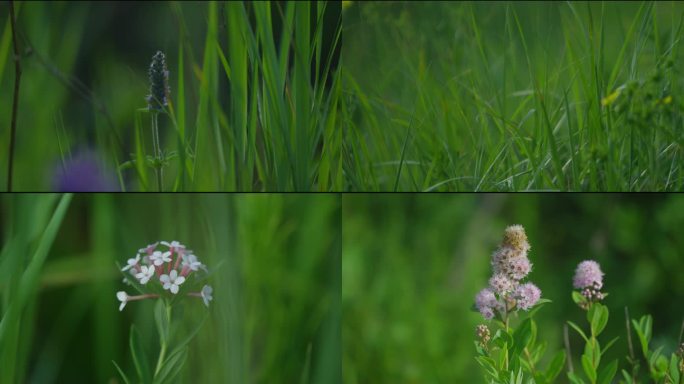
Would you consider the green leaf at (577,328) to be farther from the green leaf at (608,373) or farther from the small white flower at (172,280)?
the small white flower at (172,280)

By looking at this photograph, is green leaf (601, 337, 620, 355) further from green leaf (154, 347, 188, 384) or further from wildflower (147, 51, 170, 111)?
wildflower (147, 51, 170, 111)

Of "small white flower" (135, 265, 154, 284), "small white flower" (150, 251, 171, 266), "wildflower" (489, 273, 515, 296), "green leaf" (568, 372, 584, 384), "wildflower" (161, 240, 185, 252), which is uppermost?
"wildflower" (161, 240, 185, 252)

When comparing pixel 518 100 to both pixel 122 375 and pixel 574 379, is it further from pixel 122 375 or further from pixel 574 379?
pixel 122 375

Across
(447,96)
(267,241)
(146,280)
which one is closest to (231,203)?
(267,241)

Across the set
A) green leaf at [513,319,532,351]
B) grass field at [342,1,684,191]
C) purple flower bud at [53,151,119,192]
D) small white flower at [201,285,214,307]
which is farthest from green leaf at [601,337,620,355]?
purple flower bud at [53,151,119,192]

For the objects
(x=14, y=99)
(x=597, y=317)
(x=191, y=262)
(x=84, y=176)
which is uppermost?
(x=14, y=99)

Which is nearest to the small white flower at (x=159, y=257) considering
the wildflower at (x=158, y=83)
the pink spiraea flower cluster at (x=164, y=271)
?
the pink spiraea flower cluster at (x=164, y=271)

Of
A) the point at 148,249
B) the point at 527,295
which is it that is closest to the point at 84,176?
the point at 148,249
